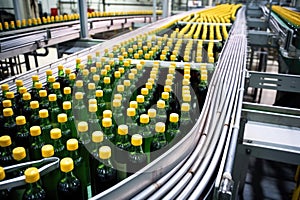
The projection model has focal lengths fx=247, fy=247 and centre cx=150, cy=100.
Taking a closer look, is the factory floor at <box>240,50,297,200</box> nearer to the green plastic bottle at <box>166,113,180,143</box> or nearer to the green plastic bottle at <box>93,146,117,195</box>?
the green plastic bottle at <box>166,113,180,143</box>

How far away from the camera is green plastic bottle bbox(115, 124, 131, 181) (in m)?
0.66

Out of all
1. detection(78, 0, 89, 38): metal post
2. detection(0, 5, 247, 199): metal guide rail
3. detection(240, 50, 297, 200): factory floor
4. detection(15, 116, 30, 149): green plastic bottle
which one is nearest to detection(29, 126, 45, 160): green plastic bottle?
detection(15, 116, 30, 149): green plastic bottle

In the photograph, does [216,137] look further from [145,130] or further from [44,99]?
[44,99]

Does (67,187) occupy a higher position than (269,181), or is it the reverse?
(67,187)

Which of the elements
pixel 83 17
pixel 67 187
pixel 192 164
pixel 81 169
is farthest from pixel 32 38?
pixel 192 164

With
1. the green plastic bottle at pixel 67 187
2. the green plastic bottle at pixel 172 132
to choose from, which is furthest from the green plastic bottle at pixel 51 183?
the green plastic bottle at pixel 172 132

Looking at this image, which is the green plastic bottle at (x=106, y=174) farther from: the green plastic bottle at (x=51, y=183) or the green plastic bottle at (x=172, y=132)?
the green plastic bottle at (x=172, y=132)

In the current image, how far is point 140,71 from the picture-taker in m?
1.26

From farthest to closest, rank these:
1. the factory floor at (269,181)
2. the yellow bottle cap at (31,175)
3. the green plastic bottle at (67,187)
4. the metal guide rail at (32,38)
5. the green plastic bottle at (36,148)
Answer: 1. the factory floor at (269,181)
2. the metal guide rail at (32,38)
3. the green plastic bottle at (36,148)
4. the green plastic bottle at (67,187)
5. the yellow bottle cap at (31,175)

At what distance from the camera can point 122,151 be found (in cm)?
71

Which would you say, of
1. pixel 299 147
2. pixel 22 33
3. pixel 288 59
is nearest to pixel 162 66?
pixel 299 147

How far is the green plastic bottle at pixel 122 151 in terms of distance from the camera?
656mm

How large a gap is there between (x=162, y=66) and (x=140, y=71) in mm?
125

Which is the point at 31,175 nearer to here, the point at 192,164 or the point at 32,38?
the point at 192,164
